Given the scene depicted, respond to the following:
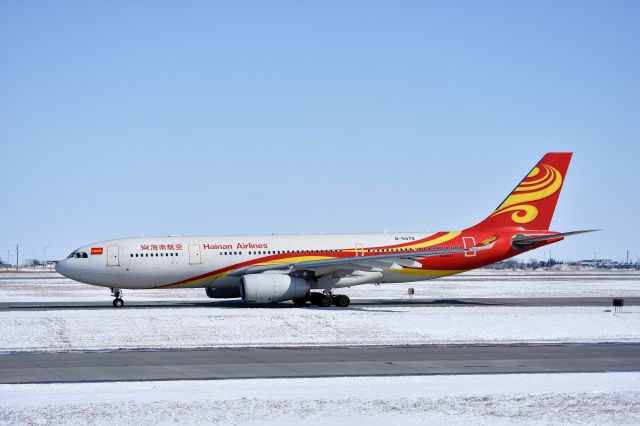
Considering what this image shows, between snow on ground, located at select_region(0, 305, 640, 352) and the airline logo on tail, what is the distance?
8.88 metres

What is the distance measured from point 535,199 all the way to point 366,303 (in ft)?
35.2

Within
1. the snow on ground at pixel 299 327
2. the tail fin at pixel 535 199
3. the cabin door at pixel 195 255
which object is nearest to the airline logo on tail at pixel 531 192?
the tail fin at pixel 535 199

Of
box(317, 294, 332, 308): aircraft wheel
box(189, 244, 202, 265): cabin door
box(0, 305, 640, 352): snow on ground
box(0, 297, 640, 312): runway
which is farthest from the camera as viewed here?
box(189, 244, 202, 265): cabin door

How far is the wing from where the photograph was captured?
38500 millimetres

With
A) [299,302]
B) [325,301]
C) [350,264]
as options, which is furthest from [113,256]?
[350,264]

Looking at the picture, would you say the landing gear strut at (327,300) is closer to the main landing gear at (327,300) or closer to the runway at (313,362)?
the main landing gear at (327,300)

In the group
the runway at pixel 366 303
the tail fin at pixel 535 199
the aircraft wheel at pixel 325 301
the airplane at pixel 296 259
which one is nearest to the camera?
the airplane at pixel 296 259

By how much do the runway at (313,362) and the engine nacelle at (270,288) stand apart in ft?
45.0

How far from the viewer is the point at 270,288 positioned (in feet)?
123

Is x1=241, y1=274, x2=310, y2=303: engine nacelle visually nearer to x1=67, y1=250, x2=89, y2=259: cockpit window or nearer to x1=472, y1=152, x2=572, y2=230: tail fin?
x1=67, y1=250, x2=89, y2=259: cockpit window

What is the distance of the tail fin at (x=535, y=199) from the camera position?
43.8 metres

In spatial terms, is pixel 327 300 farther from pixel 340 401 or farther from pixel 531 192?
pixel 340 401

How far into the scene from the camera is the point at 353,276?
40.2m

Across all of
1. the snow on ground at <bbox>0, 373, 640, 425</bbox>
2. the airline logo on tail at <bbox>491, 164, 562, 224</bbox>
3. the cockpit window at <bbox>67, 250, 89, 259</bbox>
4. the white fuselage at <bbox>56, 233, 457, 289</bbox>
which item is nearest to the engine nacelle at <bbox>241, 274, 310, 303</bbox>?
the white fuselage at <bbox>56, 233, 457, 289</bbox>
